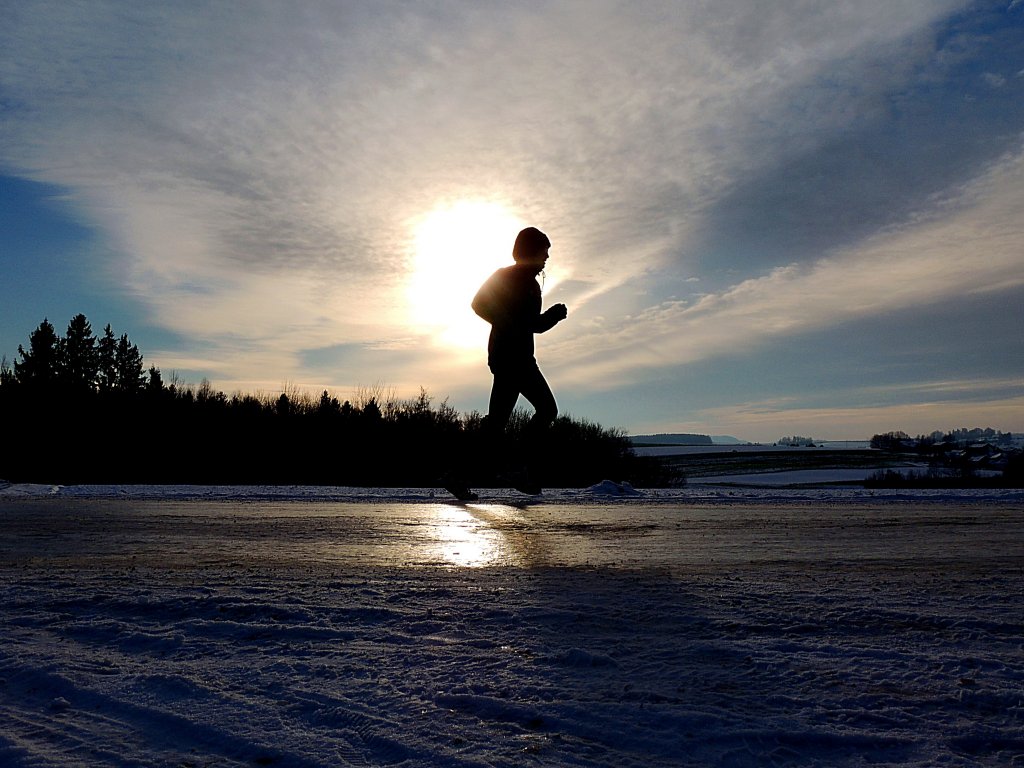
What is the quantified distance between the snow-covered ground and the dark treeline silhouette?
68.4 ft

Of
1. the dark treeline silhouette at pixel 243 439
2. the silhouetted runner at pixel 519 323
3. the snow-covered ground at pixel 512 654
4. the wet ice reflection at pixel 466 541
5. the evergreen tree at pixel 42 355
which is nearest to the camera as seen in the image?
the snow-covered ground at pixel 512 654

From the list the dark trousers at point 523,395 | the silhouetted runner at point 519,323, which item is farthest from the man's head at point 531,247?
the dark trousers at point 523,395

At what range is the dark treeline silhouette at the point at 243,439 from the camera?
26203 mm

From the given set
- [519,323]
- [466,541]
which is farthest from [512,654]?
[519,323]

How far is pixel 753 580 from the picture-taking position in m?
2.63

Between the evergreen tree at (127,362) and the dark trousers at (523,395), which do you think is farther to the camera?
the evergreen tree at (127,362)

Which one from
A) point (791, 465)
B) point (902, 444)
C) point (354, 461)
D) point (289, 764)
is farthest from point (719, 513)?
point (902, 444)

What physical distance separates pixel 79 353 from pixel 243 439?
152 ft

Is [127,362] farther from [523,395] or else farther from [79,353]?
[523,395]

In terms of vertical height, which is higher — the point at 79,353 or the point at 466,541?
the point at 79,353

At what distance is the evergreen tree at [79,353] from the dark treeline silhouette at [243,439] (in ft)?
112

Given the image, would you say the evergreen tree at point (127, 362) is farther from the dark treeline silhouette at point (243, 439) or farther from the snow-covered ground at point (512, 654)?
the snow-covered ground at point (512, 654)

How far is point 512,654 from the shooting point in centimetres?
170

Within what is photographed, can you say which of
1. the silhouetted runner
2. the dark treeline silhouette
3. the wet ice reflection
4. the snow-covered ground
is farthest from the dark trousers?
the dark treeline silhouette
